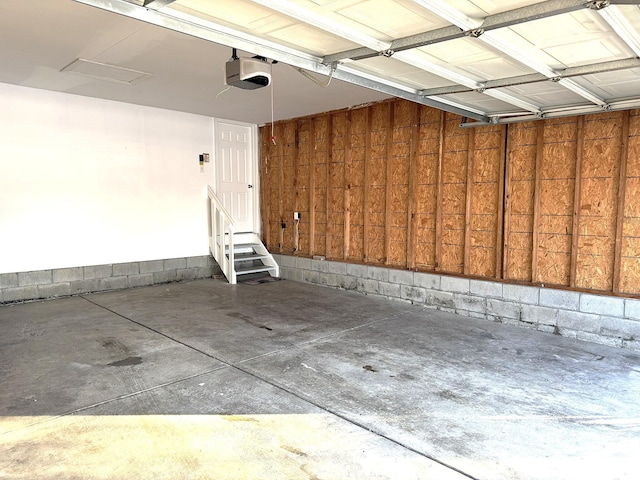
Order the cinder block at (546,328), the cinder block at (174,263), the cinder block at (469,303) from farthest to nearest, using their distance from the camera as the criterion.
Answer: the cinder block at (174,263) < the cinder block at (469,303) < the cinder block at (546,328)

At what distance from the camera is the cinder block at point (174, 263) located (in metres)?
6.93

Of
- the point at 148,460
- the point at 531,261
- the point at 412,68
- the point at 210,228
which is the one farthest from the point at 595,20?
the point at 210,228

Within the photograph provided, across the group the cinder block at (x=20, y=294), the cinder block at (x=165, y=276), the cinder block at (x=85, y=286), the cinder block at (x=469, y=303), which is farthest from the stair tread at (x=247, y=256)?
the cinder block at (x=469, y=303)

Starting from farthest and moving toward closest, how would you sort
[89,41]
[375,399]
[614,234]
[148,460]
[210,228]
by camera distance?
1. [210,228]
2. [614,234]
3. [89,41]
4. [375,399]
5. [148,460]

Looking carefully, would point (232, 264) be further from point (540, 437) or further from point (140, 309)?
point (540, 437)

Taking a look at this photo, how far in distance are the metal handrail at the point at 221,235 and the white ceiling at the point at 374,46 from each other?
7.67ft

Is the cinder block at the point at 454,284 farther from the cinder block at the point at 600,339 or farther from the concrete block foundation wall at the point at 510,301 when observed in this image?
the cinder block at the point at 600,339

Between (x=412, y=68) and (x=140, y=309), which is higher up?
(x=412, y=68)

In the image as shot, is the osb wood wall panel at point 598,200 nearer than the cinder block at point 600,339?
No

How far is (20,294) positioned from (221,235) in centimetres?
290

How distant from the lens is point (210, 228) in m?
7.51

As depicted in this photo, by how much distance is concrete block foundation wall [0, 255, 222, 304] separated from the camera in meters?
5.52

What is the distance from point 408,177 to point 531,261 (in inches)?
76.9

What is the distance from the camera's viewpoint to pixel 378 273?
6.08 metres
